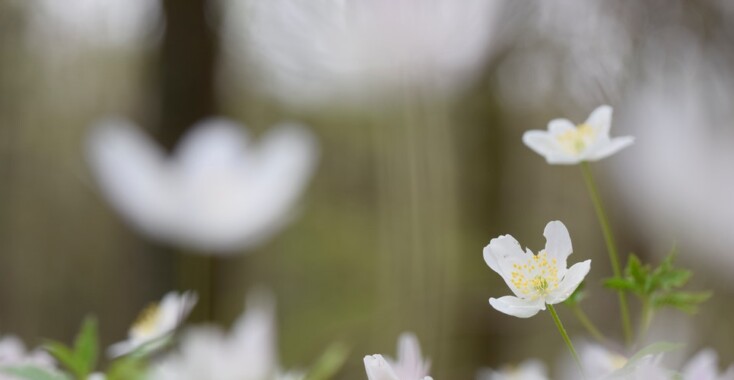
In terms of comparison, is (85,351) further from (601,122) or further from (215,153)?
(215,153)

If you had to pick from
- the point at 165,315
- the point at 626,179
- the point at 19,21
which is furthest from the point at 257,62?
the point at 165,315

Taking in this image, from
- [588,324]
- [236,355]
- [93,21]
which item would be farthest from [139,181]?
[93,21]

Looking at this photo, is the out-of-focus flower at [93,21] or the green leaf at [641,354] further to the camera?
the out-of-focus flower at [93,21]

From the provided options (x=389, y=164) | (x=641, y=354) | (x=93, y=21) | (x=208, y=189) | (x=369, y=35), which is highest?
(x=93, y=21)

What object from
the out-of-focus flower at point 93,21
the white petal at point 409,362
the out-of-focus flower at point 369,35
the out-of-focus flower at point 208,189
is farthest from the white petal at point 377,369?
the out-of-focus flower at point 93,21

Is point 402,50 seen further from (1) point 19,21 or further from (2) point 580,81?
(1) point 19,21

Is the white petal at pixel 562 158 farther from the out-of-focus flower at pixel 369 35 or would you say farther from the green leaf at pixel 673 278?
the out-of-focus flower at pixel 369 35
